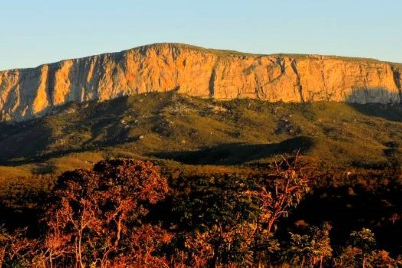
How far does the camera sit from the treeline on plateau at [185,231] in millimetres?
39969

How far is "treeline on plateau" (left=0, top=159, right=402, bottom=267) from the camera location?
3997cm

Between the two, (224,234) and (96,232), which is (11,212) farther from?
A: (224,234)

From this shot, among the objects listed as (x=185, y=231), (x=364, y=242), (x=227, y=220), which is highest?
(x=227, y=220)

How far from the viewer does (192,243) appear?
48906 mm

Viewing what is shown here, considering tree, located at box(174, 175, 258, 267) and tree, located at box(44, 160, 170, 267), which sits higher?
tree, located at box(174, 175, 258, 267)

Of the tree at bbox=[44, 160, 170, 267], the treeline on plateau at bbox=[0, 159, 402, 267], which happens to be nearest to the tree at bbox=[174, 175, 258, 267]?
the treeline on plateau at bbox=[0, 159, 402, 267]

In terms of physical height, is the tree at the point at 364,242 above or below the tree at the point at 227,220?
below

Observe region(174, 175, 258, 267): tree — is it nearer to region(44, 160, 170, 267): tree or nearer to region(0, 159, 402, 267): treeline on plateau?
region(0, 159, 402, 267): treeline on plateau

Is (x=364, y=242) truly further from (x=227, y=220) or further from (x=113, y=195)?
(x=113, y=195)

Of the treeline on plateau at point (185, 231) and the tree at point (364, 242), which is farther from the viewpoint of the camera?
the tree at point (364, 242)

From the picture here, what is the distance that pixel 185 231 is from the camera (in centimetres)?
5550

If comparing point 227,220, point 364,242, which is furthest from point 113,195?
point 227,220

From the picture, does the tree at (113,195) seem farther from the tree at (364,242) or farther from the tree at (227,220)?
the tree at (364,242)

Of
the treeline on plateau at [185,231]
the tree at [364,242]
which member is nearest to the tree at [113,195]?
the treeline on plateau at [185,231]
